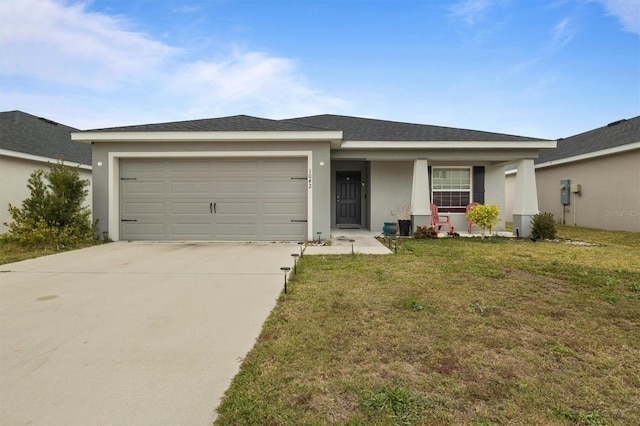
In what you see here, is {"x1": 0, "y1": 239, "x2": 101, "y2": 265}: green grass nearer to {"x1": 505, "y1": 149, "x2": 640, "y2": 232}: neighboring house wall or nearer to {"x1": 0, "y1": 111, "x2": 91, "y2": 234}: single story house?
{"x1": 0, "y1": 111, "x2": 91, "y2": 234}: single story house

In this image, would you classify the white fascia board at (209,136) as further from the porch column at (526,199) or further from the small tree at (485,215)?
the porch column at (526,199)

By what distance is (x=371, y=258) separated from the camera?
21.0 ft

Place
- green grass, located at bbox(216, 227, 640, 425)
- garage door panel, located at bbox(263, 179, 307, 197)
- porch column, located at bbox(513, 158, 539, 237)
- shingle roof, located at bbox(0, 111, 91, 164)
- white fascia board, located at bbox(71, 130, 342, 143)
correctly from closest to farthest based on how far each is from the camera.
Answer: green grass, located at bbox(216, 227, 640, 425) < white fascia board, located at bbox(71, 130, 342, 143) < garage door panel, located at bbox(263, 179, 307, 197) < porch column, located at bbox(513, 158, 539, 237) < shingle roof, located at bbox(0, 111, 91, 164)

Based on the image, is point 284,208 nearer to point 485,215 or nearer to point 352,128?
point 352,128

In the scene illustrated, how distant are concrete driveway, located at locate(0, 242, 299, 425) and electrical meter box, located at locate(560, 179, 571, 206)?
579 inches

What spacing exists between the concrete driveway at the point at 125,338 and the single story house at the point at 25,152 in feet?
18.6

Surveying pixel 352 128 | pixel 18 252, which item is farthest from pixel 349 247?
pixel 18 252

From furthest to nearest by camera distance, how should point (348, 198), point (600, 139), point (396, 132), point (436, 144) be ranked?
point (600, 139) < point (348, 198) < point (396, 132) < point (436, 144)

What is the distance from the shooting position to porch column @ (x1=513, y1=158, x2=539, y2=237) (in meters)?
9.88

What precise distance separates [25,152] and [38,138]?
186 centimetres

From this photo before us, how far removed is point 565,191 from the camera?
47.0 feet

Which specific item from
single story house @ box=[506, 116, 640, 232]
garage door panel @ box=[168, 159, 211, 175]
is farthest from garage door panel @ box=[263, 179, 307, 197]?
single story house @ box=[506, 116, 640, 232]

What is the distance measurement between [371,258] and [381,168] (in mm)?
5700

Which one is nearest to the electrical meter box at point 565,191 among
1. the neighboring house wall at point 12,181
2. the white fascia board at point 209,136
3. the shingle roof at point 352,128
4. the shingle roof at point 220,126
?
the shingle roof at point 352,128
